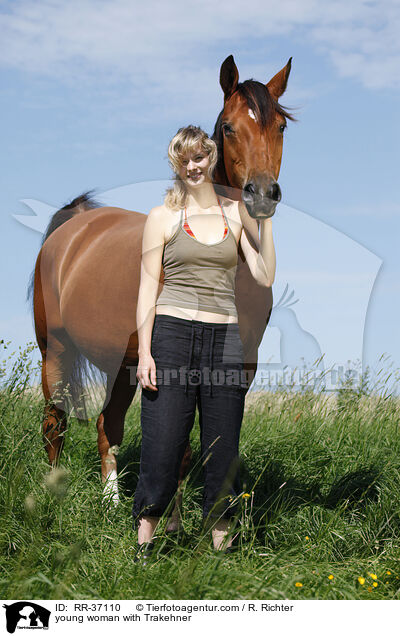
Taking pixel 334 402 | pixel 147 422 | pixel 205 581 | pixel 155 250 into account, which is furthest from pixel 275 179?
pixel 334 402

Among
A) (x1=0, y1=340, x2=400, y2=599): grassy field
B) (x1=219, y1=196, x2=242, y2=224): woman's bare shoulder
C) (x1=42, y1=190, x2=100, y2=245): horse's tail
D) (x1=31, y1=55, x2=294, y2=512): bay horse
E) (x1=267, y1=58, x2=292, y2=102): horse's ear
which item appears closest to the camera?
(x1=0, y1=340, x2=400, y2=599): grassy field

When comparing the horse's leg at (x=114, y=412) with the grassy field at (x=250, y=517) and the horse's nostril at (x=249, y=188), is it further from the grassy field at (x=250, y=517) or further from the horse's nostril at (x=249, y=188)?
the horse's nostril at (x=249, y=188)

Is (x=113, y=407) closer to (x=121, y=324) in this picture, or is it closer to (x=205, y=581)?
(x=121, y=324)

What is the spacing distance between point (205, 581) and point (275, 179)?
189 cm

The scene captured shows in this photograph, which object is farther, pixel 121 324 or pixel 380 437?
pixel 380 437

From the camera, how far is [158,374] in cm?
290

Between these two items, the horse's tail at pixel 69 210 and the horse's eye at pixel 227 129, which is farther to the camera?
the horse's tail at pixel 69 210

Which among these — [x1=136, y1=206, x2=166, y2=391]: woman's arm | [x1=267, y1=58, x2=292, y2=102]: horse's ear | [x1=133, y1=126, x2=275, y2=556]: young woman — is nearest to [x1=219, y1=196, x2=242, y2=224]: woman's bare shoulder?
[x1=133, y1=126, x2=275, y2=556]: young woman

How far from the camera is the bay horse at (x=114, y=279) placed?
3.10 m

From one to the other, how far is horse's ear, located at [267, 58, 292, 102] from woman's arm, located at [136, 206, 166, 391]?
1.06 metres

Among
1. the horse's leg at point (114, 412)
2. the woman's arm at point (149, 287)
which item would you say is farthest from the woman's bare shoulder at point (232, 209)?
the horse's leg at point (114, 412)

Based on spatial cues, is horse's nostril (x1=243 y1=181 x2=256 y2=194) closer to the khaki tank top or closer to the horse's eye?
the khaki tank top

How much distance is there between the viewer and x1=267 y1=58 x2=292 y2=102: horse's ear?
339cm
